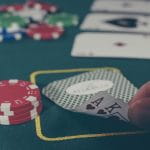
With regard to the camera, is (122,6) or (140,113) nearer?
(140,113)

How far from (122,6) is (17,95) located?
1183mm

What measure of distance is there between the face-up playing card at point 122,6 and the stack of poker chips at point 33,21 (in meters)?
0.22

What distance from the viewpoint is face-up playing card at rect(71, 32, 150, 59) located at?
163cm

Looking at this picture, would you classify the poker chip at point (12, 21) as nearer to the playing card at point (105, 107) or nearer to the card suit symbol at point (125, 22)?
the card suit symbol at point (125, 22)

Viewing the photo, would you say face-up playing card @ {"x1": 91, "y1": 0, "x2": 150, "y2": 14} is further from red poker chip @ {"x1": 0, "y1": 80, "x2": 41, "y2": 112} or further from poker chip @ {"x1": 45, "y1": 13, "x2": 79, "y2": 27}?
red poker chip @ {"x1": 0, "y1": 80, "x2": 41, "y2": 112}

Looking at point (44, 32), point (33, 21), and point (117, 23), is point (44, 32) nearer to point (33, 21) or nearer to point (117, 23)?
point (33, 21)

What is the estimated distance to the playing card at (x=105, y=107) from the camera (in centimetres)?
116

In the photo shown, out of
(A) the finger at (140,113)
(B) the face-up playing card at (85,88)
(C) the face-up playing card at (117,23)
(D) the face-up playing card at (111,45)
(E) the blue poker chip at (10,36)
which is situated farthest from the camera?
(C) the face-up playing card at (117,23)

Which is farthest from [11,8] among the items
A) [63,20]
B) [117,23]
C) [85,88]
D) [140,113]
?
[140,113]

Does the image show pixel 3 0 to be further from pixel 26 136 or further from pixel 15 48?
pixel 26 136

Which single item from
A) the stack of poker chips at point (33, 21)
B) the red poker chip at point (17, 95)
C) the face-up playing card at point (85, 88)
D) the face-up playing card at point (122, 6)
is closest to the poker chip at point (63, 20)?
the stack of poker chips at point (33, 21)

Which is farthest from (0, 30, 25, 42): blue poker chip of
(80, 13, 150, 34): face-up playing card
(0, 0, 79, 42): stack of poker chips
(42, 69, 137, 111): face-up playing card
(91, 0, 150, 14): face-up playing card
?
(91, 0, 150, 14): face-up playing card

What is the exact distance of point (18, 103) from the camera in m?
1.15

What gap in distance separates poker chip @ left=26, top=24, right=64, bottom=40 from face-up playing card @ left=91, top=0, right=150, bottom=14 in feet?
1.42
